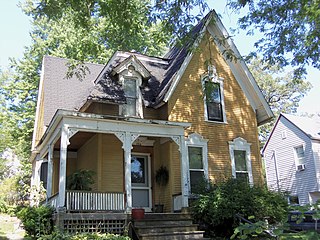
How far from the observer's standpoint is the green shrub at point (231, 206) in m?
10.6

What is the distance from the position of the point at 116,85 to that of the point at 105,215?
539 centimetres

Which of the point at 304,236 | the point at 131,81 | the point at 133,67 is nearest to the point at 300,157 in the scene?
the point at 131,81

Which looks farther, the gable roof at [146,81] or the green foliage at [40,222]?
the gable roof at [146,81]

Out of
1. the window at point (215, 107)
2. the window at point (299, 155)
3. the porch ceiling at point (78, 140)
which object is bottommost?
the porch ceiling at point (78, 140)

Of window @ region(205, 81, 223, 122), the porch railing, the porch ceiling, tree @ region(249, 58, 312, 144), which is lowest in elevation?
the porch railing

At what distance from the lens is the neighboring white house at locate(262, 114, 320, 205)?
22250 mm

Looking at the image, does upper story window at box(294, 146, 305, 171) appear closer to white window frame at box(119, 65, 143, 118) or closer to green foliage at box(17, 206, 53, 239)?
white window frame at box(119, 65, 143, 118)

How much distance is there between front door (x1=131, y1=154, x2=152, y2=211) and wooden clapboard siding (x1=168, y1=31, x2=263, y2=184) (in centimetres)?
208

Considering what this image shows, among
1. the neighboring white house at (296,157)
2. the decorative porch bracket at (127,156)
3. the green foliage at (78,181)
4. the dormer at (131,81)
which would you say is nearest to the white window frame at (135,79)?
the dormer at (131,81)

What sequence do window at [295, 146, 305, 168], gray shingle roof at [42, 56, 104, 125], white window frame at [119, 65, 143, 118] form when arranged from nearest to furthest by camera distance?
white window frame at [119, 65, 143, 118] < gray shingle roof at [42, 56, 104, 125] < window at [295, 146, 305, 168]

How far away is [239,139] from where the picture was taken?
47.8 ft

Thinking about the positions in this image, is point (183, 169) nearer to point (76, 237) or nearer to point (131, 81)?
point (131, 81)

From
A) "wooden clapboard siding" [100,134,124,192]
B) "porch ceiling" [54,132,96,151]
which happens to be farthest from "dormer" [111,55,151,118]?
"porch ceiling" [54,132,96,151]

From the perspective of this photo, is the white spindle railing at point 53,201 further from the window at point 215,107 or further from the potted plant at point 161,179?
the window at point 215,107
